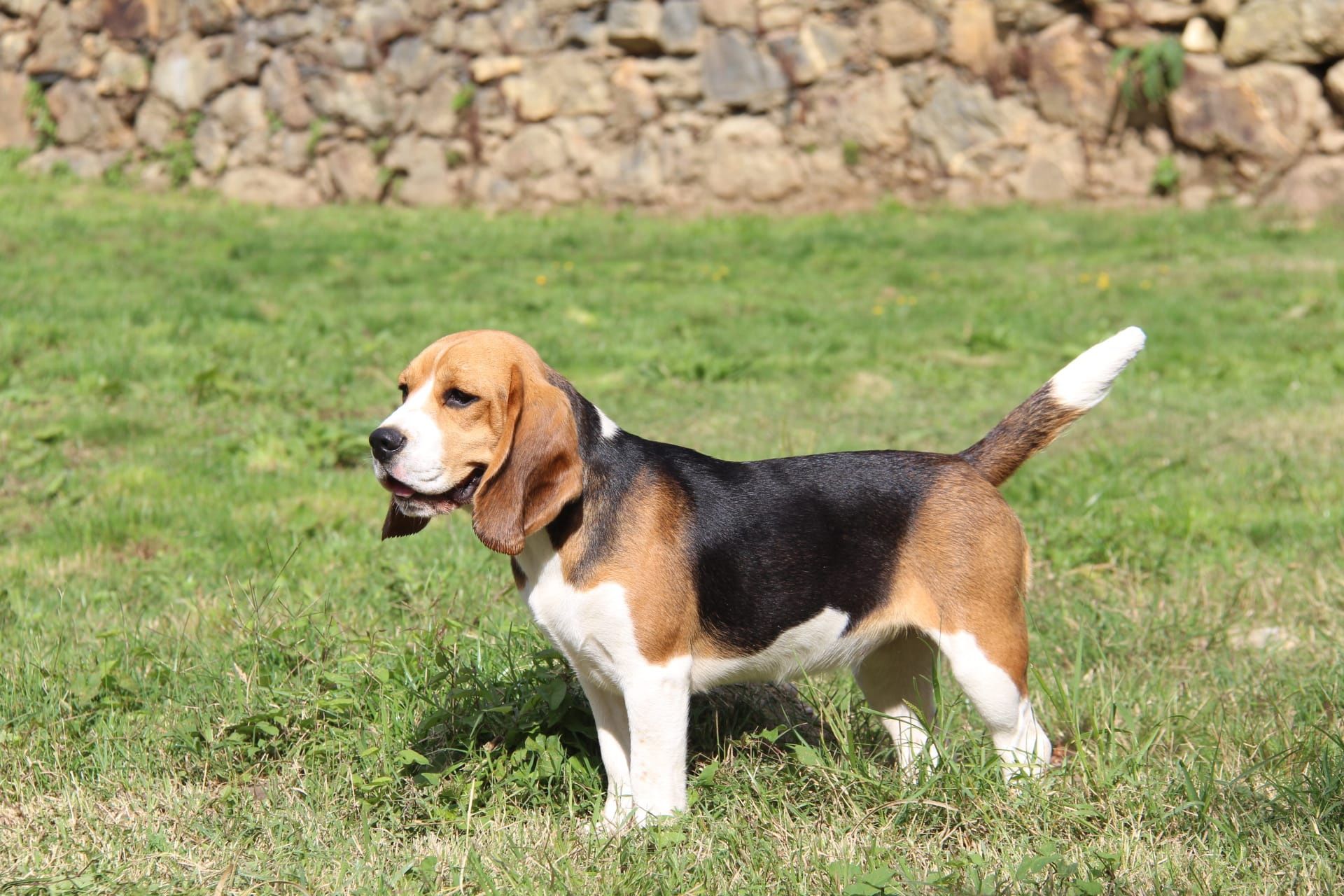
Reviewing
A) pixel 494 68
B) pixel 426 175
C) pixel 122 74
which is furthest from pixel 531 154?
pixel 122 74

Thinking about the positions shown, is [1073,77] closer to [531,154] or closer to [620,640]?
[531,154]

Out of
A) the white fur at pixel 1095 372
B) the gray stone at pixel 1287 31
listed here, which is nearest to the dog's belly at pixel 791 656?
the white fur at pixel 1095 372

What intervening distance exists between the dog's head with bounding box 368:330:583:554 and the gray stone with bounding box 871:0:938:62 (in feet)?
42.7

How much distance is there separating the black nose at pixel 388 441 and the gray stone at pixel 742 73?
43.2 ft

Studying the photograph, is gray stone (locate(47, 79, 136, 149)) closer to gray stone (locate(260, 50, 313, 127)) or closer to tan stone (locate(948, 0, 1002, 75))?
Result: gray stone (locate(260, 50, 313, 127))

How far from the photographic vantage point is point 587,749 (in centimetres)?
394

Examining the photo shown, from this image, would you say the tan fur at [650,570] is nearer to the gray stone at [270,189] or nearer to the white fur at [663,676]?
the white fur at [663,676]

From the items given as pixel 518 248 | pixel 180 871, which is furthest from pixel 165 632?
pixel 518 248

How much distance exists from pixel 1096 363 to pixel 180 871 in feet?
9.37

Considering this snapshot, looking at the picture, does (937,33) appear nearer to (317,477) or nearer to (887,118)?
(887,118)

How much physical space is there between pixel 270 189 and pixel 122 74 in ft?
9.59

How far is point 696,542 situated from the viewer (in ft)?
11.1

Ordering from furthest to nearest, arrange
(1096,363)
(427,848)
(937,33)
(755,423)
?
(937,33), (755,423), (1096,363), (427,848)

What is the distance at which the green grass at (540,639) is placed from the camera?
3.30m
